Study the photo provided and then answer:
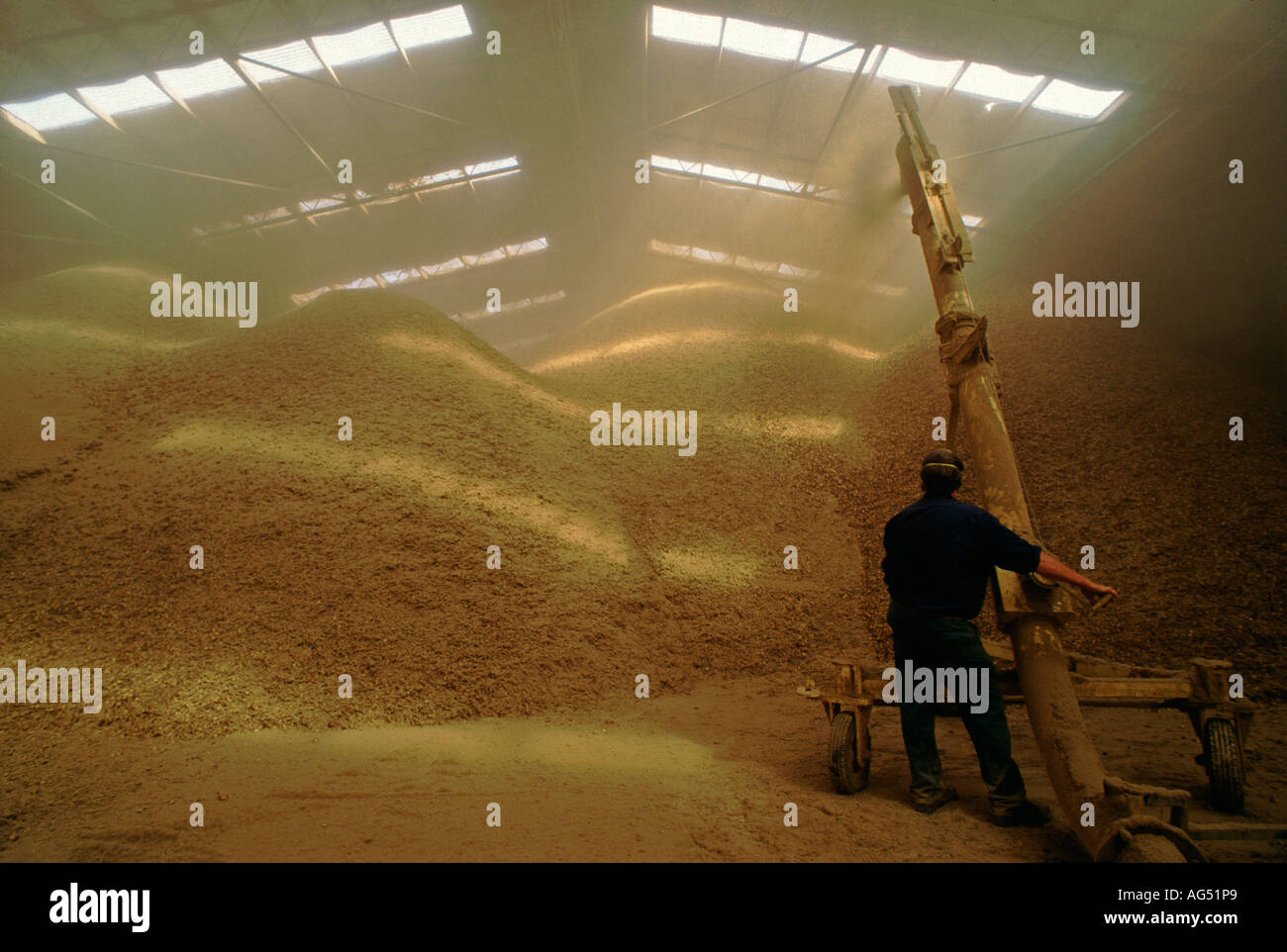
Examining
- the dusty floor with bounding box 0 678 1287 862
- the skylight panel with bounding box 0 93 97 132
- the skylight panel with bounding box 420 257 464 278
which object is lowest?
the dusty floor with bounding box 0 678 1287 862

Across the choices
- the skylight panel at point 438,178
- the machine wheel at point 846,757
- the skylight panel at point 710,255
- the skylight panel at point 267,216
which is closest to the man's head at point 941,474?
the machine wheel at point 846,757

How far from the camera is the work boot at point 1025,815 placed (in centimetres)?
261

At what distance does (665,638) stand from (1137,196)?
13967mm

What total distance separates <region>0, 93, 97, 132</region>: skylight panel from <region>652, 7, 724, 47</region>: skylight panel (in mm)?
13659

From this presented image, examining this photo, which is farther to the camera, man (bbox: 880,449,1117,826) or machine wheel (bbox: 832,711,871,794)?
machine wheel (bbox: 832,711,871,794)

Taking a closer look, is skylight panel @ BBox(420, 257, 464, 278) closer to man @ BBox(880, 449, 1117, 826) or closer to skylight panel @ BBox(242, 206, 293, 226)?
skylight panel @ BBox(242, 206, 293, 226)

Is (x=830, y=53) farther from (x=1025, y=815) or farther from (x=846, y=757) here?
(x=1025, y=815)

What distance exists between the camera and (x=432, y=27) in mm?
12117

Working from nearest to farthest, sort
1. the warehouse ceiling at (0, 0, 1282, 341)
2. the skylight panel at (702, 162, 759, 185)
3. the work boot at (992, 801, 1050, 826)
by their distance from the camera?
the work boot at (992, 801, 1050, 826), the warehouse ceiling at (0, 0, 1282, 341), the skylight panel at (702, 162, 759, 185)

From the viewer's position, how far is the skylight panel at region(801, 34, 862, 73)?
11.8 metres

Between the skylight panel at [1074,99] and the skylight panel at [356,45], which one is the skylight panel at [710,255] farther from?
the skylight panel at [356,45]

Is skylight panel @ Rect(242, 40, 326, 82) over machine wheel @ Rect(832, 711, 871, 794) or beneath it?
over

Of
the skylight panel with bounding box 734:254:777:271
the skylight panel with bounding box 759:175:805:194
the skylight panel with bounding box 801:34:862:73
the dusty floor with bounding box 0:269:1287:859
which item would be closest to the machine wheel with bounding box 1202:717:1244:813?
the dusty floor with bounding box 0:269:1287:859

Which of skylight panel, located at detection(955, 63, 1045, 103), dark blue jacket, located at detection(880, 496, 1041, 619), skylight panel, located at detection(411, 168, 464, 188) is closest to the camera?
dark blue jacket, located at detection(880, 496, 1041, 619)
